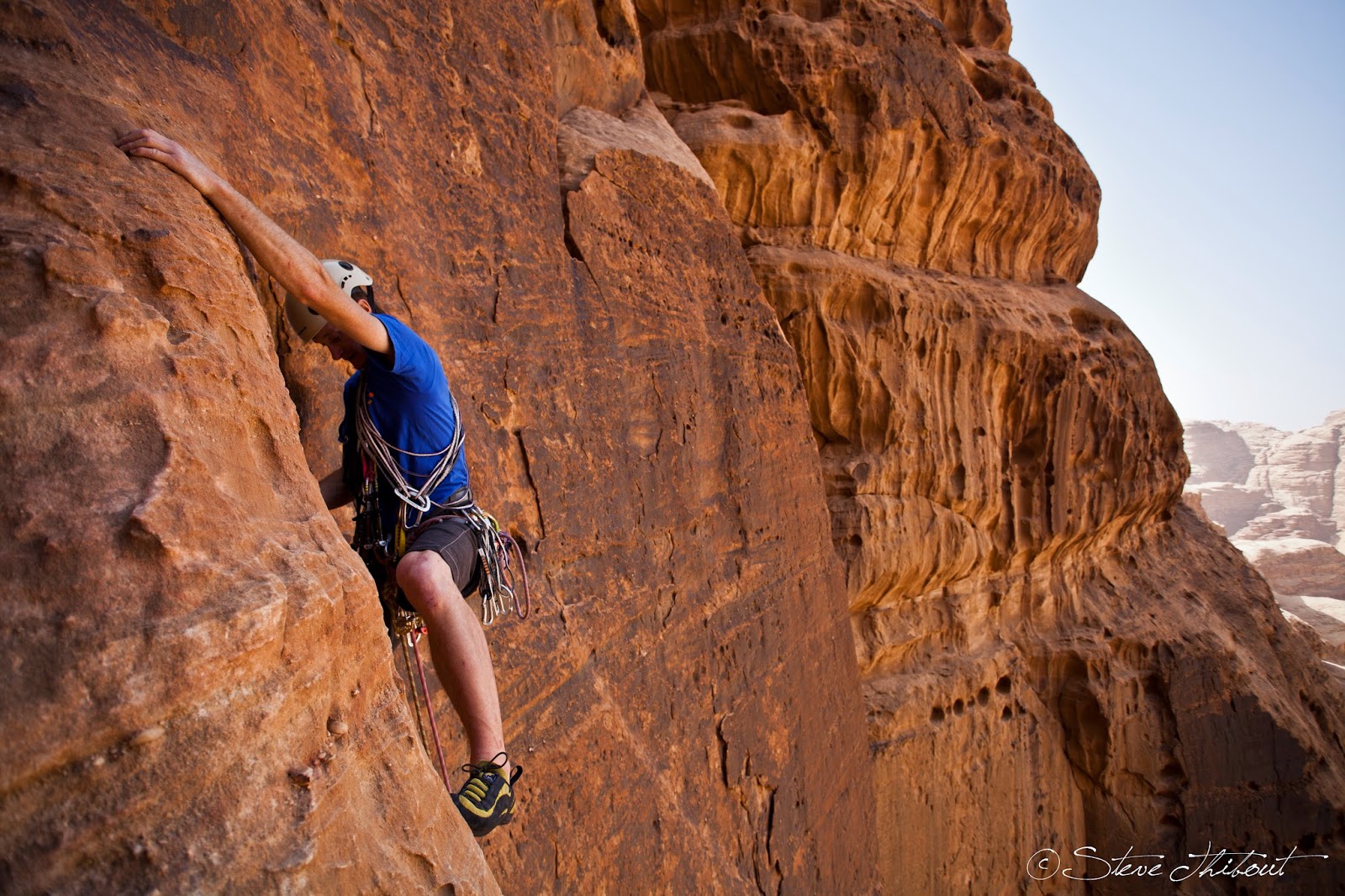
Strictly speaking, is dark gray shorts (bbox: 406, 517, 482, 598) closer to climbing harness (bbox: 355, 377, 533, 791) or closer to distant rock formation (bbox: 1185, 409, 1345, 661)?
climbing harness (bbox: 355, 377, 533, 791)

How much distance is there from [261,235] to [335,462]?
3.54 ft

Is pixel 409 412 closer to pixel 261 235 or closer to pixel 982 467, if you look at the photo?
pixel 261 235

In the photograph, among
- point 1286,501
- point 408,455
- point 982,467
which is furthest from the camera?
Answer: point 1286,501

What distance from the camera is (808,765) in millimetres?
5816

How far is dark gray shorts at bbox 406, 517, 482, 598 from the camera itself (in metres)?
2.48

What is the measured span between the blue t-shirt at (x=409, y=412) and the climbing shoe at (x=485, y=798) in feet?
2.50

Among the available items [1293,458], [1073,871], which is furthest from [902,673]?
[1293,458]

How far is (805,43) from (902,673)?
6.78 metres

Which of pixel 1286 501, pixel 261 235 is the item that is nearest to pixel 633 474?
pixel 261 235

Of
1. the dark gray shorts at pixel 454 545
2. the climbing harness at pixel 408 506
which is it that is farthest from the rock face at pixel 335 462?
the dark gray shorts at pixel 454 545

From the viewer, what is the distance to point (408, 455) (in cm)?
263

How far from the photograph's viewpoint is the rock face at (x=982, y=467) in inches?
346

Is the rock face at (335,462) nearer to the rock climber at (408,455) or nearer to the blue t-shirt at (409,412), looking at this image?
the rock climber at (408,455)

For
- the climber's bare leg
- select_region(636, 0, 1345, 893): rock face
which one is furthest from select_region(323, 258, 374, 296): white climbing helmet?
select_region(636, 0, 1345, 893): rock face
